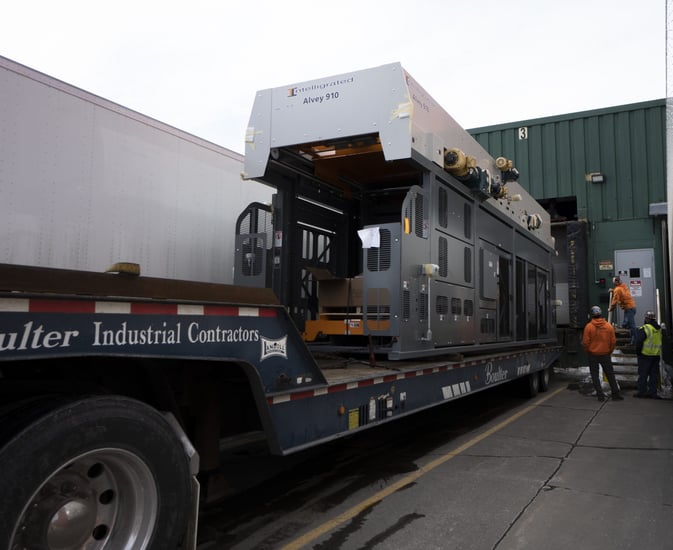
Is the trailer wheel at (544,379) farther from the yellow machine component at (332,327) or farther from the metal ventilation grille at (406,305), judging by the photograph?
the metal ventilation grille at (406,305)

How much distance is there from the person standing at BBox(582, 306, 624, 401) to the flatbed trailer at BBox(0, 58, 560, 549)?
5.74 meters

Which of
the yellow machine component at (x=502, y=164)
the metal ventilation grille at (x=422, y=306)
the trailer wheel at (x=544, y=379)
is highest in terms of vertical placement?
the yellow machine component at (x=502, y=164)

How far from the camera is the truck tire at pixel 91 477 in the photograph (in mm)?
2055

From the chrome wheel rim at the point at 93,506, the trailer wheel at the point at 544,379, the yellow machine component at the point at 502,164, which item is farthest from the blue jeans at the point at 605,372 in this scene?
the chrome wheel rim at the point at 93,506

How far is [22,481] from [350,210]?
6.13 m

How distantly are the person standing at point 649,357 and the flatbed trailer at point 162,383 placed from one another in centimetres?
631

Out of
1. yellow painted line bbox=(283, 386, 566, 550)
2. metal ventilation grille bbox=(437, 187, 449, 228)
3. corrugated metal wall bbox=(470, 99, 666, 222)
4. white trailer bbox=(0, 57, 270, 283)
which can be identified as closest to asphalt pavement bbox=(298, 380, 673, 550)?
yellow painted line bbox=(283, 386, 566, 550)

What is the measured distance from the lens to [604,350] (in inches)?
412

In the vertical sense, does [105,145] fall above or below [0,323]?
above

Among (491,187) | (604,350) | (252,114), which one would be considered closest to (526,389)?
(604,350)

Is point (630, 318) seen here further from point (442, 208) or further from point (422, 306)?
point (422, 306)

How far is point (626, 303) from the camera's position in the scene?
12672 millimetres

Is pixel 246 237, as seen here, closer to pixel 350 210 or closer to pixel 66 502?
pixel 350 210

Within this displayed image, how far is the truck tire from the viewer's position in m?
2.05
